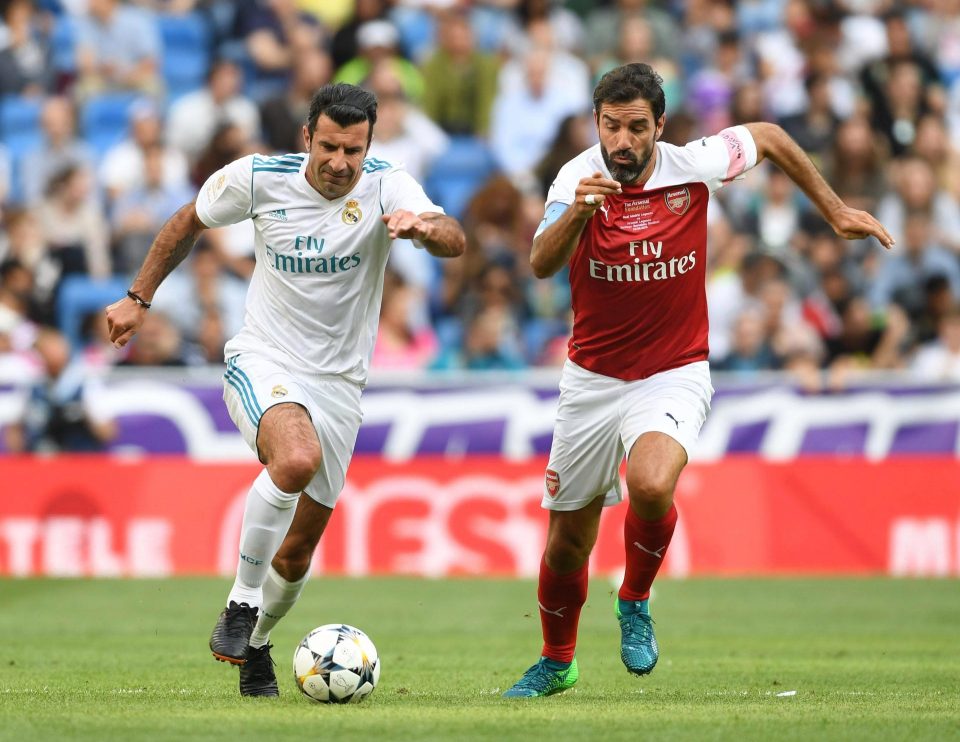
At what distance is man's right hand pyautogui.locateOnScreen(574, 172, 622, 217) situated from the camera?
723 cm

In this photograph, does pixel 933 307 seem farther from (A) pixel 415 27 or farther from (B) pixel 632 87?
(B) pixel 632 87

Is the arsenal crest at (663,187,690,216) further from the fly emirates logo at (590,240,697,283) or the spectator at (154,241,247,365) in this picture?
the spectator at (154,241,247,365)

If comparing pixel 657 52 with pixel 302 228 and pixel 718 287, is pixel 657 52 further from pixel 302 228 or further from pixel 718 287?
pixel 302 228

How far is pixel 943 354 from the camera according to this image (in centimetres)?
1655

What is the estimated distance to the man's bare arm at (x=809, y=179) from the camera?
25.9 feet

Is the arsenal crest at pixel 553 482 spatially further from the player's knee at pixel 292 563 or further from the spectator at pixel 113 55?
the spectator at pixel 113 55

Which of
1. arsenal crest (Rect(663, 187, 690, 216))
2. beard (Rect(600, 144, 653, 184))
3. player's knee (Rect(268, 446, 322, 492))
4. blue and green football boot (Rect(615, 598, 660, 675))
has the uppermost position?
beard (Rect(600, 144, 653, 184))

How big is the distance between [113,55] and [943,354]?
33.2ft

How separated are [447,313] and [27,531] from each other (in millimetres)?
4784

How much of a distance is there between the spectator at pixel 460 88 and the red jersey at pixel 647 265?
37.4ft

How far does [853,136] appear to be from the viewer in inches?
723

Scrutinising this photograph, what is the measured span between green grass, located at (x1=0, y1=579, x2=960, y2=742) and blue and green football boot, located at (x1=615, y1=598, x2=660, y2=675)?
169 mm

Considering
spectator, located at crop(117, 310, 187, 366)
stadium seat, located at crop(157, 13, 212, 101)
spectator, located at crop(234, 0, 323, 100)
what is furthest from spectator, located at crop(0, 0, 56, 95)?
spectator, located at crop(117, 310, 187, 366)

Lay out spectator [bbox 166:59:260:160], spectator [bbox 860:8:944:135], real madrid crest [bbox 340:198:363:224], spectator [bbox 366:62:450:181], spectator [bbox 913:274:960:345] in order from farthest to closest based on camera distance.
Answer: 1. spectator [bbox 860:8:944:135]
2. spectator [bbox 166:59:260:160]
3. spectator [bbox 366:62:450:181]
4. spectator [bbox 913:274:960:345]
5. real madrid crest [bbox 340:198:363:224]
